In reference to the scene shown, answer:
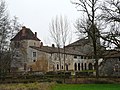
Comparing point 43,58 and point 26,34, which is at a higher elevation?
point 26,34

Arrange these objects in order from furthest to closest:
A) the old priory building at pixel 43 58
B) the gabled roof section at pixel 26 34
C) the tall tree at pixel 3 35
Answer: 1. the gabled roof section at pixel 26 34
2. the old priory building at pixel 43 58
3. the tall tree at pixel 3 35

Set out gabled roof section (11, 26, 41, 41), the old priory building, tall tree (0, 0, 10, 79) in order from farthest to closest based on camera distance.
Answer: gabled roof section (11, 26, 41, 41) → the old priory building → tall tree (0, 0, 10, 79)

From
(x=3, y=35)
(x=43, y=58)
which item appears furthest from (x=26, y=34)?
(x=3, y=35)

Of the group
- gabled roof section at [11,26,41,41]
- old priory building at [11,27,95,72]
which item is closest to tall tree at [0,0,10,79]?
old priory building at [11,27,95,72]

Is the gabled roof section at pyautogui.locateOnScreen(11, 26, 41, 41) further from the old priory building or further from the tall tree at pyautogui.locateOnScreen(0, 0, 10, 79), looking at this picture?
the tall tree at pyautogui.locateOnScreen(0, 0, 10, 79)

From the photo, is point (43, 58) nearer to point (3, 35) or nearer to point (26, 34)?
point (26, 34)

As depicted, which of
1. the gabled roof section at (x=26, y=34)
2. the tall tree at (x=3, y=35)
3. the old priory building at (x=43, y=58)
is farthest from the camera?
the gabled roof section at (x=26, y=34)

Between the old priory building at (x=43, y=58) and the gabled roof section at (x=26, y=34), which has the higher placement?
the gabled roof section at (x=26, y=34)

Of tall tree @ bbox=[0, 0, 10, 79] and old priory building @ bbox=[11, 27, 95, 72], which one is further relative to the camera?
old priory building @ bbox=[11, 27, 95, 72]

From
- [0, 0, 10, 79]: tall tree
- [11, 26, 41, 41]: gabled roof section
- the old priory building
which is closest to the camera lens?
[0, 0, 10, 79]: tall tree

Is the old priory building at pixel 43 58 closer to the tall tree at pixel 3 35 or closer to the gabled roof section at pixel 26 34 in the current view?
the gabled roof section at pixel 26 34

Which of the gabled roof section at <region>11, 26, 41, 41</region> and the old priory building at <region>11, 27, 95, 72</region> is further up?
the gabled roof section at <region>11, 26, 41, 41</region>

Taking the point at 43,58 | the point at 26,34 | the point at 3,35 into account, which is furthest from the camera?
the point at 26,34

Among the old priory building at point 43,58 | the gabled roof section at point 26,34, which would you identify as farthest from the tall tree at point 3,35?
the gabled roof section at point 26,34
